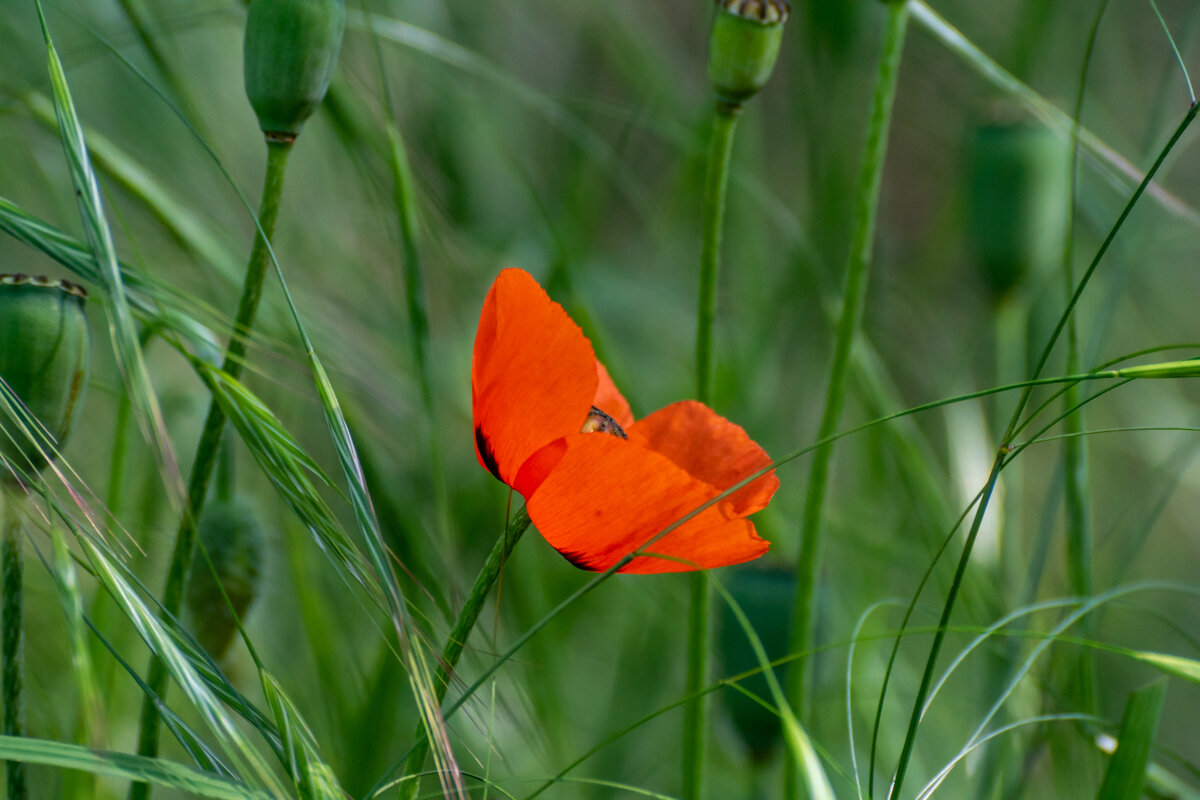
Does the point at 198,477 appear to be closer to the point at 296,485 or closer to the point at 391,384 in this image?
the point at 296,485

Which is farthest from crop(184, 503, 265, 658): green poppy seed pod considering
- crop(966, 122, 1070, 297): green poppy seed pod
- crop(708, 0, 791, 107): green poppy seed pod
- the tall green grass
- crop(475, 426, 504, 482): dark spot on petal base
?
crop(966, 122, 1070, 297): green poppy seed pod

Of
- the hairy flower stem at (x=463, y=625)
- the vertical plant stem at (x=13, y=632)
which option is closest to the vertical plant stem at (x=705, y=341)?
the hairy flower stem at (x=463, y=625)

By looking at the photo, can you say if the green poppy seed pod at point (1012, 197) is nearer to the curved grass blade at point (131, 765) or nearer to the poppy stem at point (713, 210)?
the poppy stem at point (713, 210)

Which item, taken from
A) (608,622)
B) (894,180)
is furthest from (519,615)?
(894,180)

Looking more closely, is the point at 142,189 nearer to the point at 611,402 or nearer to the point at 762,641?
the point at 611,402

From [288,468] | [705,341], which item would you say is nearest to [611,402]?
[705,341]
